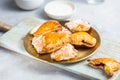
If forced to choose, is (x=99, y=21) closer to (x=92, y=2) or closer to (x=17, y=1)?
(x=92, y=2)

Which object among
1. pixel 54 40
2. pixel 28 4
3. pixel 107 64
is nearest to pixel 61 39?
pixel 54 40

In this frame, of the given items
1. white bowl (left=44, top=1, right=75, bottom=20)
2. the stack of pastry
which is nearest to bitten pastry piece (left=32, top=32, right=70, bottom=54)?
the stack of pastry

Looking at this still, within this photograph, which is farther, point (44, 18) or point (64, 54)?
point (44, 18)

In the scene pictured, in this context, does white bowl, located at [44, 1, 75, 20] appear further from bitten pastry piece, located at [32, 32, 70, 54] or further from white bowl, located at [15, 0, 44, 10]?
bitten pastry piece, located at [32, 32, 70, 54]

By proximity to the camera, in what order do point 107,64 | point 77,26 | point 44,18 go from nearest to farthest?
1. point 107,64
2. point 77,26
3. point 44,18

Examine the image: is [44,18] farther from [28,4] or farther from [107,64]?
[107,64]

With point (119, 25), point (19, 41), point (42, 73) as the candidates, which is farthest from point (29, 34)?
point (119, 25)

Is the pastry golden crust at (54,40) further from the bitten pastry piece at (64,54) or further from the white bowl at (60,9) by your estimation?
the white bowl at (60,9)
